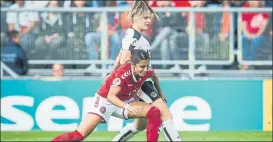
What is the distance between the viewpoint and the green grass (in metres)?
16.6

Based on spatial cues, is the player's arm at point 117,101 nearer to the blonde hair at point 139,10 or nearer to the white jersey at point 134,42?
the white jersey at point 134,42

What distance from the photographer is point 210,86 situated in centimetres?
1820

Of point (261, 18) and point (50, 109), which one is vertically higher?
point (261, 18)

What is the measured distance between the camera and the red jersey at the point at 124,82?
11.2 metres

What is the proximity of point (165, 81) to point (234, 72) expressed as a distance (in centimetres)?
137

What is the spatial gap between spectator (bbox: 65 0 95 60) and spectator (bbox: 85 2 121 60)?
11cm

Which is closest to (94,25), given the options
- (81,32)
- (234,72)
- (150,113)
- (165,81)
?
(81,32)

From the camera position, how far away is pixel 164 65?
59.4 ft

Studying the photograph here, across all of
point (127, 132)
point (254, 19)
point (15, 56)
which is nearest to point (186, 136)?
point (254, 19)

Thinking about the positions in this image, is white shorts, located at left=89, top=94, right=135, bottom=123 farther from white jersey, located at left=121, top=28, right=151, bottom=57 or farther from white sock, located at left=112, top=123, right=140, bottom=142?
white jersey, located at left=121, top=28, right=151, bottom=57

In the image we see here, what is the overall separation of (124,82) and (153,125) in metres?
0.67

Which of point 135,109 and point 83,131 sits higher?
point 135,109

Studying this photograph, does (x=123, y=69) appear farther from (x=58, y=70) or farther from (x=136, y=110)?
(x=58, y=70)

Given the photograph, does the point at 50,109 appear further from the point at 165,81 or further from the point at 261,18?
the point at 261,18
